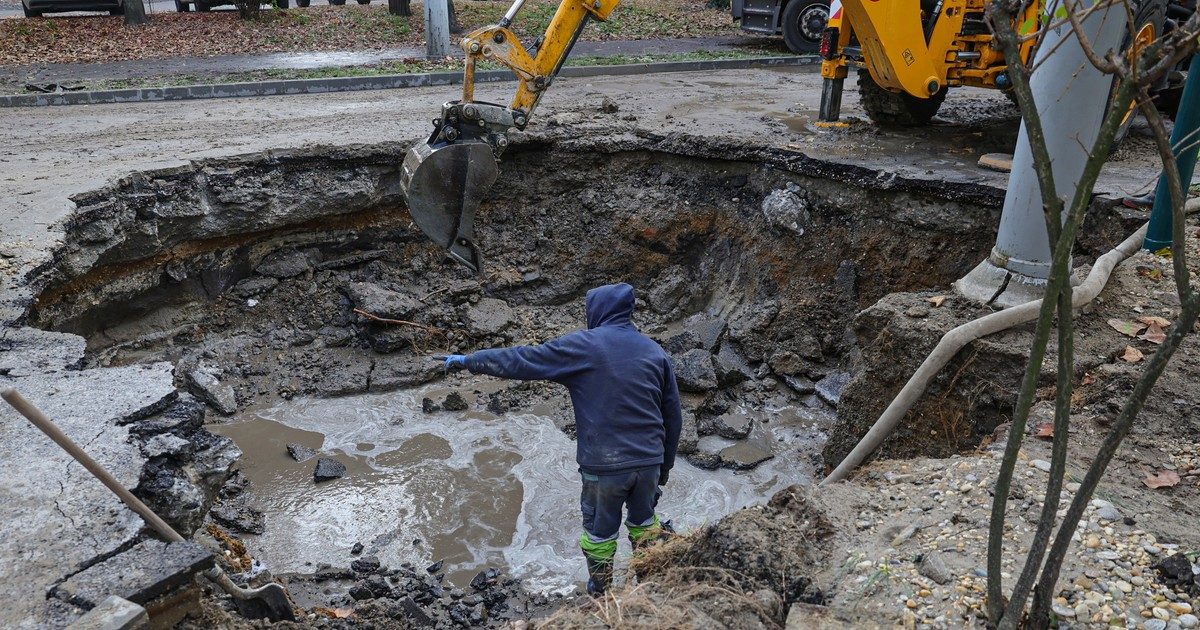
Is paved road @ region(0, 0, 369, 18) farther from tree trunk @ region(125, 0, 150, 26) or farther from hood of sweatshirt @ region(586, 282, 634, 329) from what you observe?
hood of sweatshirt @ region(586, 282, 634, 329)

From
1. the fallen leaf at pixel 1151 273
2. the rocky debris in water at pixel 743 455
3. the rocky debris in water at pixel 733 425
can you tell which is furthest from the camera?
the rocky debris in water at pixel 733 425

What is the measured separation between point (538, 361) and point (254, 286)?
511cm

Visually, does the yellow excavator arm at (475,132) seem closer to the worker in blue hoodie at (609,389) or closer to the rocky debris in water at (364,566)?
the worker in blue hoodie at (609,389)

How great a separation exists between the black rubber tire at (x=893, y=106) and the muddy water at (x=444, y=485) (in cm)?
382

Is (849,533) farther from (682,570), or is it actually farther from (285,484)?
(285,484)

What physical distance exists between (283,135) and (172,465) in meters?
5.70

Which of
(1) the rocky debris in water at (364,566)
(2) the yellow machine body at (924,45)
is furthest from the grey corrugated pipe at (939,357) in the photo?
(2) the yellow machine body at (924,45)

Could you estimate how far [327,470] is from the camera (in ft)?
21.8

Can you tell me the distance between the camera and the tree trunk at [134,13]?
52.2 feet

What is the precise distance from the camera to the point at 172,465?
4.16 meters

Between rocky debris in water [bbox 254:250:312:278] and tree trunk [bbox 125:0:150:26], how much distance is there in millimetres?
10417

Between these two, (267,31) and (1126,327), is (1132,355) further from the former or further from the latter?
(267,31)

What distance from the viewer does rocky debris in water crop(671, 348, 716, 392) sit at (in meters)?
7.75

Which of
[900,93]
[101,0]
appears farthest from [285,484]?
[101,0]
